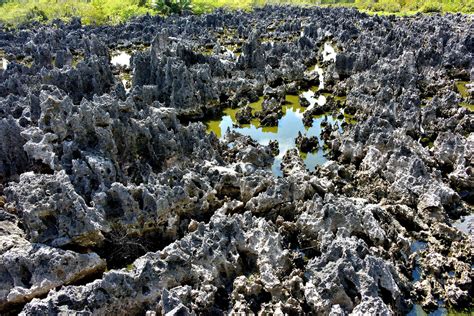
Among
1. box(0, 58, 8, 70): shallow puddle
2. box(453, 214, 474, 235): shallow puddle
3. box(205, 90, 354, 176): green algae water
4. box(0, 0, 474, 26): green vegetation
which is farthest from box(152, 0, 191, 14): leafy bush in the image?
box(453, 214, 474, 235): shallow puddle

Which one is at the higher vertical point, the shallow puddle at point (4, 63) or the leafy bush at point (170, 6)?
the leafy bush at point (170, 6)

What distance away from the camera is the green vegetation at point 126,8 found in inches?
2457

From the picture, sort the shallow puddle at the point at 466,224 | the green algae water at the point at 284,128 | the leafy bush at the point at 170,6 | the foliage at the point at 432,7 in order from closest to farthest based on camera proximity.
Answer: the shallow puddle at the point at 466,224, the green algae water at the point at 284,128, the foliage at the point at 432,7, the leafy bush at the point at 170,6

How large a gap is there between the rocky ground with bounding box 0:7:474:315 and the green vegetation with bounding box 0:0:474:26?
4366 cm

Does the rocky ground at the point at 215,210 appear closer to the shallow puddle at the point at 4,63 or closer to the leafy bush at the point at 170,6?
the shallow puddle at the point at 4,63

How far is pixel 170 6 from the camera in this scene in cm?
6738

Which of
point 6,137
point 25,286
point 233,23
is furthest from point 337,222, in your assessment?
point 233,23

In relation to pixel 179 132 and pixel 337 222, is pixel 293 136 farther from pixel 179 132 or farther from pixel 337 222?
pixel 337 222

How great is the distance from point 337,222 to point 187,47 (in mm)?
22313

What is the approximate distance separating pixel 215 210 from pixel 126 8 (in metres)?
64.2

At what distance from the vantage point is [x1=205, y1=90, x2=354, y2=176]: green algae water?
21219 mm

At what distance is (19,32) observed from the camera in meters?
53.8

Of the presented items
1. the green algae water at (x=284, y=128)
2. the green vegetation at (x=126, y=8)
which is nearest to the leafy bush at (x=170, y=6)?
the green vegetation at (x=126, y=8)

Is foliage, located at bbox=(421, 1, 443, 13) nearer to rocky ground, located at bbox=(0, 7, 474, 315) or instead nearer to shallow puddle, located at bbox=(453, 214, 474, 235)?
rocky ground, located at bbox=(0, 7, 474, 315)
